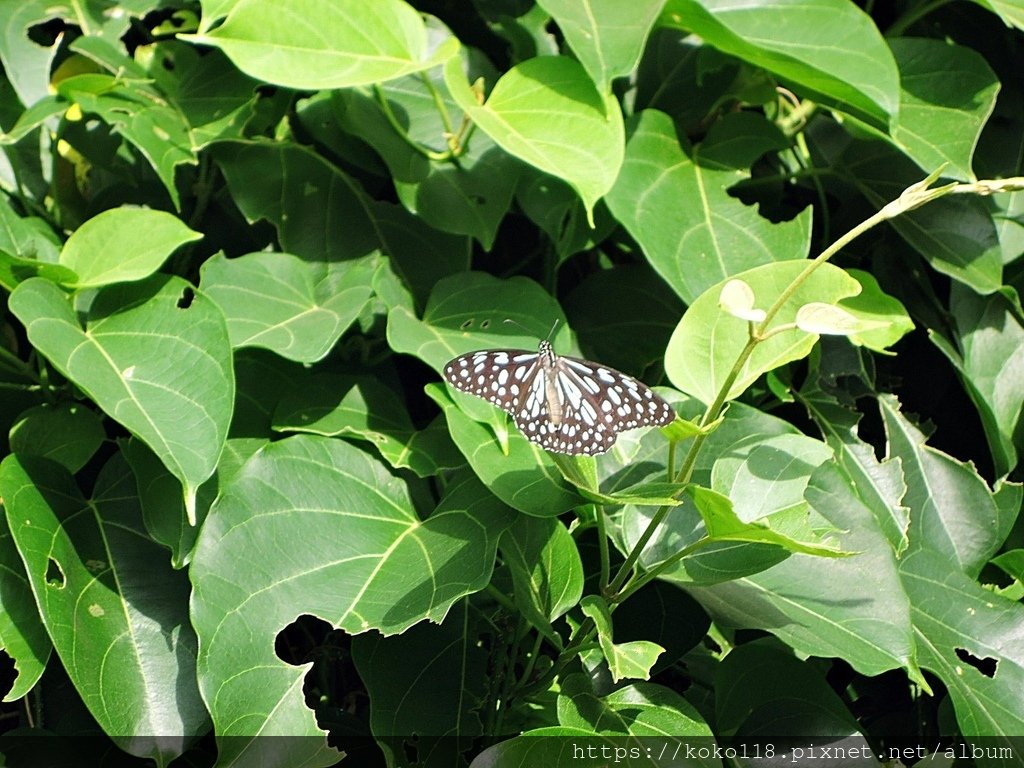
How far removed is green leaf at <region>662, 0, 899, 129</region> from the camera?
1.15 meters

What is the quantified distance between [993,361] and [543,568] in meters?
0.73

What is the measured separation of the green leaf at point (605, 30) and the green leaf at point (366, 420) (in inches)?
17.0

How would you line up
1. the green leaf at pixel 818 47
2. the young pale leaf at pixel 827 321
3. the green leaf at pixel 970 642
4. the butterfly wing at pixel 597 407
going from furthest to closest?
the green leaf at pixel 818 47 → the green leaf at pixel 970 642 → the butterfly wing at pixel 597 407 → the young pale leaf at pixel 827 321

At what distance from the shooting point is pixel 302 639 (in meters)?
1.31

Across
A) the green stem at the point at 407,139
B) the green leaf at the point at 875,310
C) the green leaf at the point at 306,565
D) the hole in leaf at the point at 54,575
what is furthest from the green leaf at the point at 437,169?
the hole in leaf at the point at 54,575

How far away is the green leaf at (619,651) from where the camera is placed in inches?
33.8

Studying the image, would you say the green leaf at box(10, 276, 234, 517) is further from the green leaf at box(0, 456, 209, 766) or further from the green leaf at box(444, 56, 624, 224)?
the green leaf at box(444, 56, 624, 224)

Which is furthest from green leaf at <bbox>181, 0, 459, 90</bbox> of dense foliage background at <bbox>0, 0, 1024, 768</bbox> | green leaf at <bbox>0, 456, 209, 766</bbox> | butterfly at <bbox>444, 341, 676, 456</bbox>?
green leaf at <bbox>0, 456, 209, 766</bbox>

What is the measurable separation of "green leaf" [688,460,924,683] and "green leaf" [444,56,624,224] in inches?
16.6

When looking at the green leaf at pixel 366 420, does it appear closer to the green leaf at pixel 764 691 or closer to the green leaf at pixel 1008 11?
the green leaf at pixel 764 691

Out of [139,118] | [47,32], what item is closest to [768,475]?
[139,118]

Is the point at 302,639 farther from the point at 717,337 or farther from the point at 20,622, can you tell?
the point at 717,337

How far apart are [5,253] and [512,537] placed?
607 millimetres

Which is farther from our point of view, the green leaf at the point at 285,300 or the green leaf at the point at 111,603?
the green leaf at the point at 285,300
